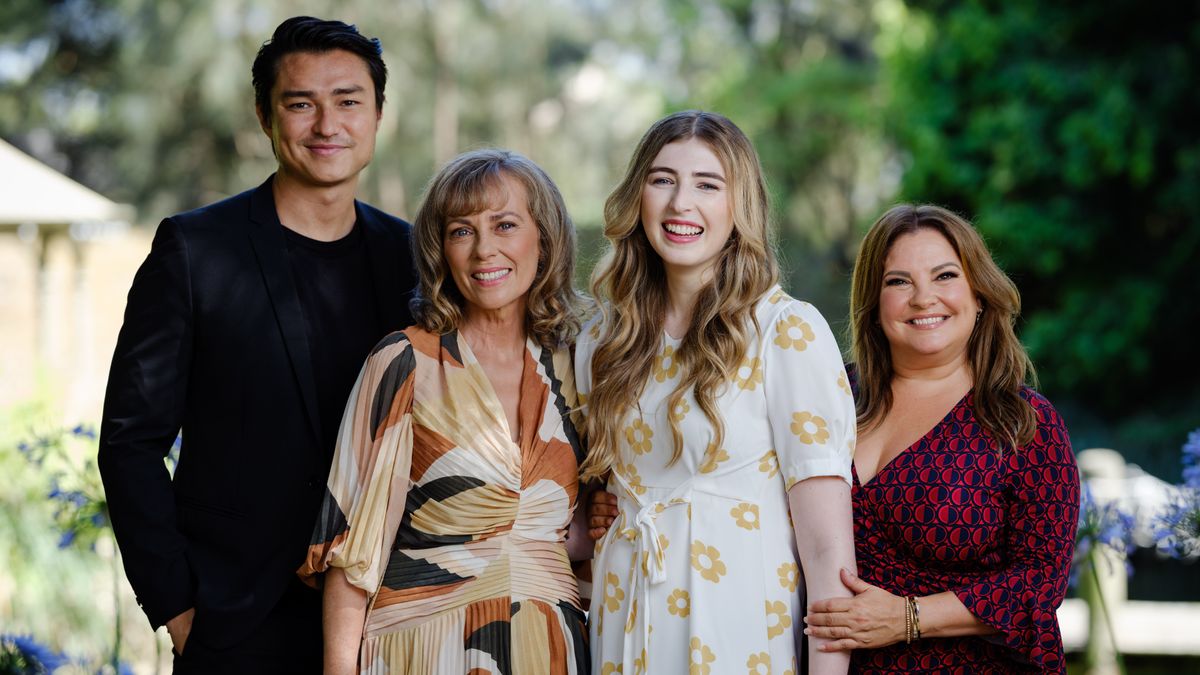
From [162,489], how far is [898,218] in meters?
1.94

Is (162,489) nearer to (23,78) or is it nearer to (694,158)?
(694,158)

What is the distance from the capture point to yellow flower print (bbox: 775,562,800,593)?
2.65 meters

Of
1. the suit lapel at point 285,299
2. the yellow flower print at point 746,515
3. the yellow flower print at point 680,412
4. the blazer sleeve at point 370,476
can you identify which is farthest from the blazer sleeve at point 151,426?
the yellow flower print at point 746,515

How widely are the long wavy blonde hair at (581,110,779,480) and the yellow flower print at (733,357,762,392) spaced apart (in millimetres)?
20

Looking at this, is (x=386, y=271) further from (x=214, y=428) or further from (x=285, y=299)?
(x=214, y=428)

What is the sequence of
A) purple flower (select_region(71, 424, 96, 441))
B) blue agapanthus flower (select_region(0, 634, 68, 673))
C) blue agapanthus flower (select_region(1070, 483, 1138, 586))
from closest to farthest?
blue agapanthus flower (select_region(0, 634, 68, 673)) < blue agapanthus flower (select_region(1070, 483, 1138, 586)) < purple flower (select_region(71, 424, 96, 441))

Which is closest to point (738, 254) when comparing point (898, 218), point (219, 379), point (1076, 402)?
point (898, 218)

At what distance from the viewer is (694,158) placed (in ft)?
8.97

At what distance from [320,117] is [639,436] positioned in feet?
3.91

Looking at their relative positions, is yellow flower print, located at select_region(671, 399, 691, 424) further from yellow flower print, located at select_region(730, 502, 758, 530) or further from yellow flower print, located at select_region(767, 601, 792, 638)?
yellow flower print, located at select_region(767, 601, 792, 638)

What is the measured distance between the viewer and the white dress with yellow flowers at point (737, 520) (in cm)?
261

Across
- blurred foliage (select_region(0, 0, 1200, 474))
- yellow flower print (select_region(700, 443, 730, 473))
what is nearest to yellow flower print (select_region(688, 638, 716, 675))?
yellow flower print (select_region(700, 443, 730, 473))

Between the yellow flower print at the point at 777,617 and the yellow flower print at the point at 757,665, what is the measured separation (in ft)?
0.17

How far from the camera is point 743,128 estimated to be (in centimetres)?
1700
